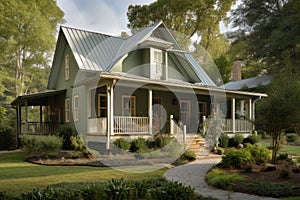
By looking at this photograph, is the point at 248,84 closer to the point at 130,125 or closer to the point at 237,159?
the point at 130,125

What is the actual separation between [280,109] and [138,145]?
5.74m

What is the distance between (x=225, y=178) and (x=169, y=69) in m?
11.0

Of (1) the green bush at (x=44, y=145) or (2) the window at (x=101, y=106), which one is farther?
(2) the window at (x=101, y=106)

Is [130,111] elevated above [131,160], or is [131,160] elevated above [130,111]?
[130,111]

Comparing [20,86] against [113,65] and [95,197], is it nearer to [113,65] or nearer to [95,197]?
[113,65]

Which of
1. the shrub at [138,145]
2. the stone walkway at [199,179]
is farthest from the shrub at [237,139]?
the shrub at [138,145]

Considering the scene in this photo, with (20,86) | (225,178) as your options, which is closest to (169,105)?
(225,178)

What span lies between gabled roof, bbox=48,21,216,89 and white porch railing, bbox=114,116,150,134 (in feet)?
10.4

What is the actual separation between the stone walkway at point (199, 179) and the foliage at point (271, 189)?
0.28 metres

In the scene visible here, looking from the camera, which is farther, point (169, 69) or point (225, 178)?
point (169, 69)

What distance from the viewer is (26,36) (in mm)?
23297

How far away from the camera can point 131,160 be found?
11.1 meters

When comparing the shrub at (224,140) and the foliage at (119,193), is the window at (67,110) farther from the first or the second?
the foliage at (119,193)

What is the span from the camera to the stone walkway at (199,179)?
6293mm
